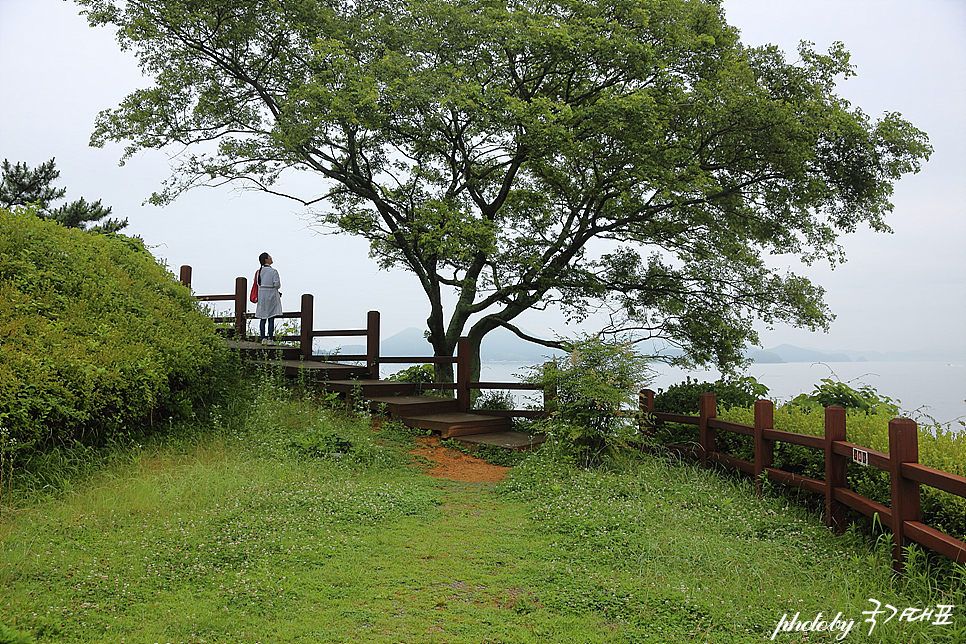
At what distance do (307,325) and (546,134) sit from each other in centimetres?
672

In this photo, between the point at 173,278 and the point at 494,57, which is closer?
the point at 173,278

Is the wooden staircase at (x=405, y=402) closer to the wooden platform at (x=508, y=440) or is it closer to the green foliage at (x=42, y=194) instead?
the wooden platform at (x=508, y=440)

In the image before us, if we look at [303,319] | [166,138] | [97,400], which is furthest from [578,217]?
[97,400]

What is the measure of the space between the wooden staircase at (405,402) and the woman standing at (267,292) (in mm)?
817

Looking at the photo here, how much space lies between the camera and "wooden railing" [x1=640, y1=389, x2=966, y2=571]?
4.93 m

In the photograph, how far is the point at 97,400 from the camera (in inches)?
305

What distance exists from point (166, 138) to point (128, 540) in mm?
12323

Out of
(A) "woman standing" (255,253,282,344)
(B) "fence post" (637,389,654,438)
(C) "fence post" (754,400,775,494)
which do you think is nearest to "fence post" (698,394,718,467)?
(B) "fence post" (637,389,654,438)

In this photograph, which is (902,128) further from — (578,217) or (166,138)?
(166,138)

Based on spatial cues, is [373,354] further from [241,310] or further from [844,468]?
[844,468]

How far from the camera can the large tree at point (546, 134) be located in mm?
13148

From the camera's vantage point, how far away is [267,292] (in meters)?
15.3

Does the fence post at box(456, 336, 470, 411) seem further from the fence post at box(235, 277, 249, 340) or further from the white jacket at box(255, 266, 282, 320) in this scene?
the fence post at box(235, 277, 249, 340)

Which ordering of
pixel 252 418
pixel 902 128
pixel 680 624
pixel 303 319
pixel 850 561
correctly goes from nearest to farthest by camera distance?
pixel 680 624
pixel 850 561
pixel 252 418
pixel 902 128
pixel 303 319
